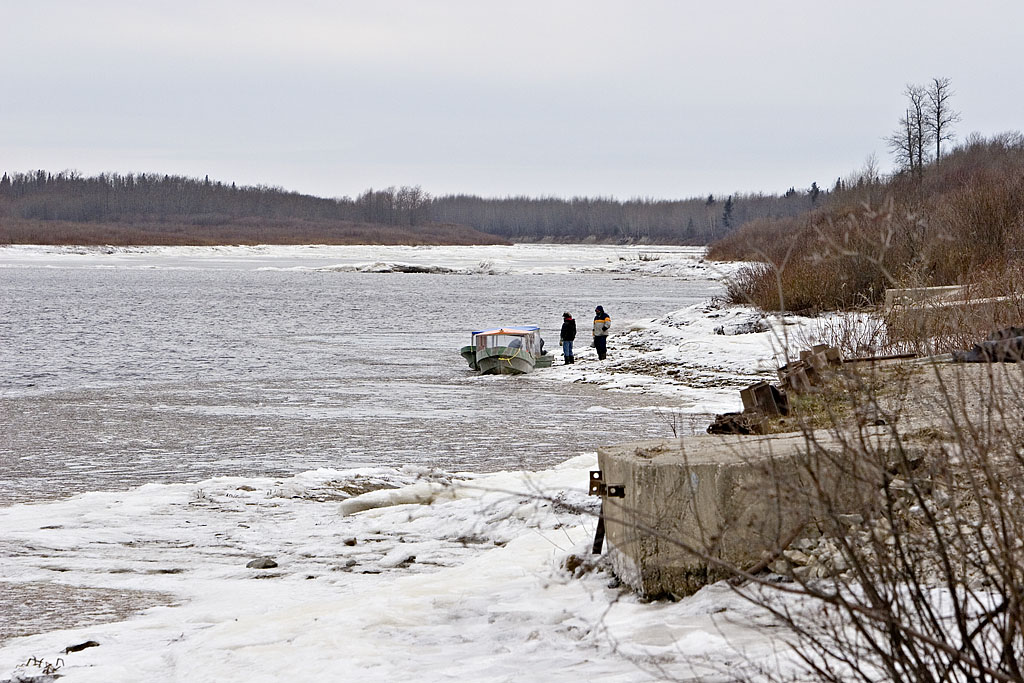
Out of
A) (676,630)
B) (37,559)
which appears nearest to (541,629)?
(676,630)

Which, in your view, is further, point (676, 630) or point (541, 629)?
point (541, 629)

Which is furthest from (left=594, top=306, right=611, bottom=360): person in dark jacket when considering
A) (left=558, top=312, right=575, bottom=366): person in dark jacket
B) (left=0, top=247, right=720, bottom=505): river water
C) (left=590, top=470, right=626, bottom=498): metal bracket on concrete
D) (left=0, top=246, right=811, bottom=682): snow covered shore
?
(left=590, top=470, right=626, bottom=498): metal bracket on concrete

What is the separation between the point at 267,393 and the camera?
841 inches

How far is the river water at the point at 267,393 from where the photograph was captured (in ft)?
46.2

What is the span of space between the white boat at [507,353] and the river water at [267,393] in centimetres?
65

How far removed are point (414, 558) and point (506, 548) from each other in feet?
3.11

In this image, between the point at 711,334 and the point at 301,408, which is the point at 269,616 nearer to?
the point at 301,408

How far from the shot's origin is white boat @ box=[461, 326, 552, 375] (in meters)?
24.5

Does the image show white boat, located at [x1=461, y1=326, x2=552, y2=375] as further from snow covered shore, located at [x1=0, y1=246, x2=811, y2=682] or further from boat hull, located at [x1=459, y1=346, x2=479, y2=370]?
snow covered shore, located at [x1=0, y1=246, x2=811, y2=682]

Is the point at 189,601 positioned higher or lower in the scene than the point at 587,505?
lower

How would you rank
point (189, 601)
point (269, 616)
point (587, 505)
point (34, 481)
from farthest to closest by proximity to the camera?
1. point (34, 481)
2. point (587, 505)
3. point (189, 601)
4. point (269, 616)

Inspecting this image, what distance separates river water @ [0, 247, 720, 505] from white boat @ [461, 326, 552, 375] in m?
0.65

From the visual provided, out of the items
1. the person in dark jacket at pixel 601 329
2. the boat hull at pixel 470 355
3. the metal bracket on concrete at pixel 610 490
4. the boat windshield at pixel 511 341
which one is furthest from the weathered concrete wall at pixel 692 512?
the boat hull at pixel 470 355

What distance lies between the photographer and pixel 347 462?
13648 mm
